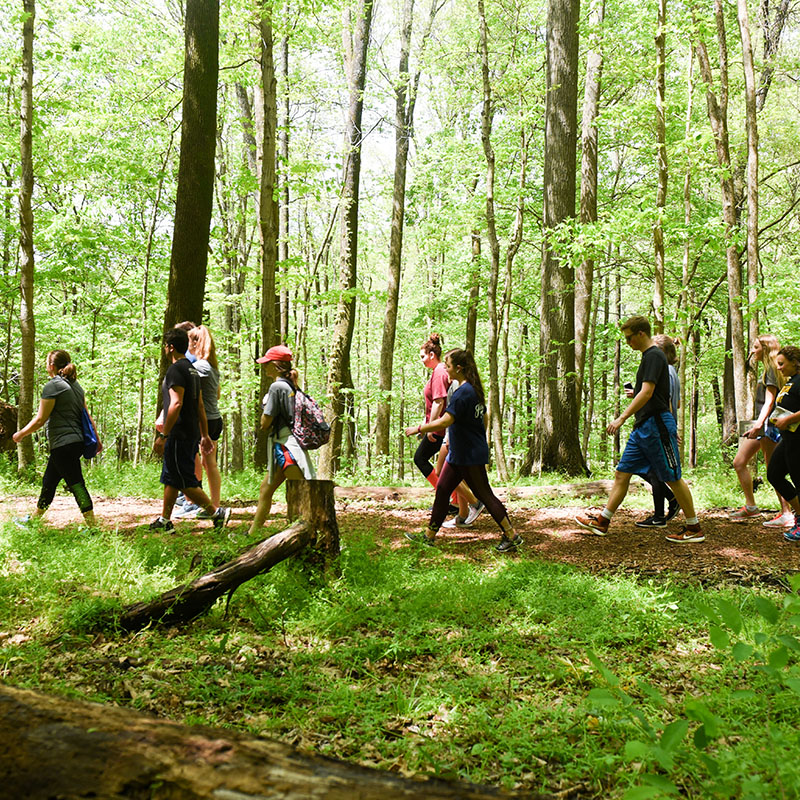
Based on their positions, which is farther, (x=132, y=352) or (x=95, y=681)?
(x=132, y=352)

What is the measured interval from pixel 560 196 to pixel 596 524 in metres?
7.33

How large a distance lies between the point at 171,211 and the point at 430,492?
505 inches

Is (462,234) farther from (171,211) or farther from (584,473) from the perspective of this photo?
(171,211)

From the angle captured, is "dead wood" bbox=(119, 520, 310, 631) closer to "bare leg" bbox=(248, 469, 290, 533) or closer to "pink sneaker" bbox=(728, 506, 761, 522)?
"bare leg" bbox=(248, 469, 290, 533)

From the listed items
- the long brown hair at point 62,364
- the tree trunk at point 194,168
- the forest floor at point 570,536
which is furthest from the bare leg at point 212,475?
the tree trunk at point 194,168

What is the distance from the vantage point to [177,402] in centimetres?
610

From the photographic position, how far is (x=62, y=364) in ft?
21.5

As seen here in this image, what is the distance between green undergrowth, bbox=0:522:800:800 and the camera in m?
2.60

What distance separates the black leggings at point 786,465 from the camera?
5996 millimetres

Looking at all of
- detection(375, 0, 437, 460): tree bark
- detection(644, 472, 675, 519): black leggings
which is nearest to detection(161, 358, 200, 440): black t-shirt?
detection(644, 472, 675, 519): black leggings

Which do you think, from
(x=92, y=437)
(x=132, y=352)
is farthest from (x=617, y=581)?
(x=132, y=352)

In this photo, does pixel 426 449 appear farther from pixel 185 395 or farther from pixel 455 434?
pixel 185 395

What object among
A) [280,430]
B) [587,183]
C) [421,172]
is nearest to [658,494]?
[280,430]

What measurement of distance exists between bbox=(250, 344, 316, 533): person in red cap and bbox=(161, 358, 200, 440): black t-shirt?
0.79m
